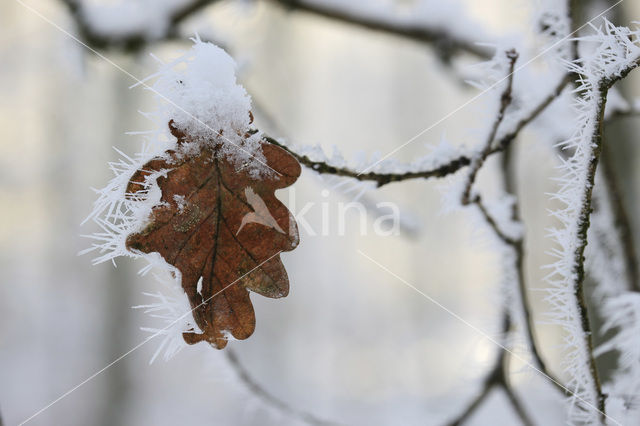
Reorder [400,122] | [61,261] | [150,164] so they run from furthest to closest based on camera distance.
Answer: [400,122] → [61,261] → [150,164]

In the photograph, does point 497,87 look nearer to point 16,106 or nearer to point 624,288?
point 624,288

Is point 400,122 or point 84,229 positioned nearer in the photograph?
point 84,229

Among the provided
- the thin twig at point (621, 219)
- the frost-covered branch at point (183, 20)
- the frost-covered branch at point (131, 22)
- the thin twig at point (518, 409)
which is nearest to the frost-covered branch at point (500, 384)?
the thin twig at point (518, 409)

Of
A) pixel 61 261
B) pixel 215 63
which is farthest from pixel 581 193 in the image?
pixel 61 261

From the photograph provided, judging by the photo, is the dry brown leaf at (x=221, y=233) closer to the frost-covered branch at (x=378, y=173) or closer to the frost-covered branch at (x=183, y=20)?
the frost-covered branch at (x=378, y=173)

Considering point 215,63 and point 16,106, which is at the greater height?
point 16,106

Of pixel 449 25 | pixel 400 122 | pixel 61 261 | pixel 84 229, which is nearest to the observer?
pixel 449 25

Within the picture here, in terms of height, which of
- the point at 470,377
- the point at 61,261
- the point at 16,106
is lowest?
the point at 470,377

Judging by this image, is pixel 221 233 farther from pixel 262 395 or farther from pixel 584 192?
pixel 262 395

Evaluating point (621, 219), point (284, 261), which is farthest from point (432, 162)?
point (284, 261)
